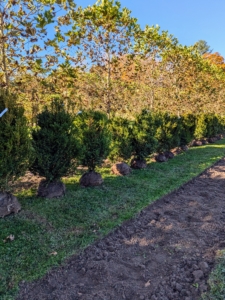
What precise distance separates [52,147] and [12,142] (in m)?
0.91

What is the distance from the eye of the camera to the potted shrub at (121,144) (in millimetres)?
6354

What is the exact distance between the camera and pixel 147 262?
280cm

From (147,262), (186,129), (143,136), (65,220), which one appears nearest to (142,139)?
(143,136)

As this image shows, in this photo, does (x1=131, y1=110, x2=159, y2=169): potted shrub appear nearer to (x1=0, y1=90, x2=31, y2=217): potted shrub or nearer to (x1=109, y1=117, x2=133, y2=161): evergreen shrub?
(x1=109, y1=117, x2=133, y2=161): evergreen shrub

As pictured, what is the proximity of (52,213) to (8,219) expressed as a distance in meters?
0.66

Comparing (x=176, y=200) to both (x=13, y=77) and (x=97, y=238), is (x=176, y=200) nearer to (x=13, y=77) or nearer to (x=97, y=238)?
(x=97, y=238)

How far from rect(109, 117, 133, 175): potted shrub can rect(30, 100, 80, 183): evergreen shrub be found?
2064mm

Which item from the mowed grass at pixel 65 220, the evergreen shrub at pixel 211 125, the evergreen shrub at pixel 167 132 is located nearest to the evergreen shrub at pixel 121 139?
the mowed grass at pixel 65 220

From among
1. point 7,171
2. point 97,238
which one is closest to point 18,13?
point 7,171

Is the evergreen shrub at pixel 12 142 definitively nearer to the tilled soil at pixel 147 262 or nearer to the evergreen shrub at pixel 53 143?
the evergreen shrub at pixel 53 143

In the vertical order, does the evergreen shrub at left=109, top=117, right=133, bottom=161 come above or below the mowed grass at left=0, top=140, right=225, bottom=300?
above

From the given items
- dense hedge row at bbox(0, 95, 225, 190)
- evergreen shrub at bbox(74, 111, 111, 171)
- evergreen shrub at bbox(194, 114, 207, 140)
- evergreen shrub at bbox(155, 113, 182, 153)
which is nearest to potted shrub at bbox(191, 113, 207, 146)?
evergreen shrub at bbox(194, 114, 207, 140)

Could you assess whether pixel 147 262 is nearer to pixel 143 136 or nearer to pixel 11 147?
pixel 11 147

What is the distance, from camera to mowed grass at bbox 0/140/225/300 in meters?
2.61
